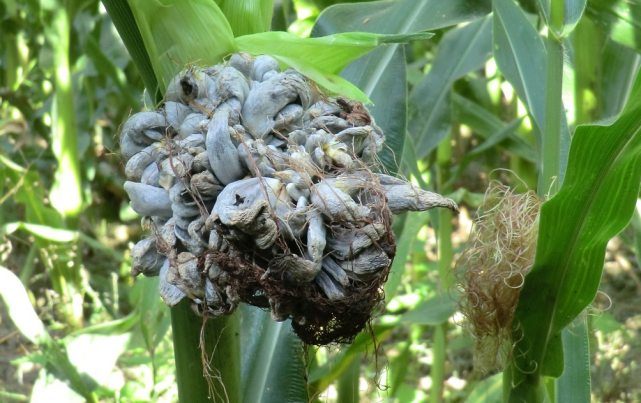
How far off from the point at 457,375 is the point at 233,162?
2463 mm

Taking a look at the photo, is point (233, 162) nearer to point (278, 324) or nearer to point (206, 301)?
point (206, 301)

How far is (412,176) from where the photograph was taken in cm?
174

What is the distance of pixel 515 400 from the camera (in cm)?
98

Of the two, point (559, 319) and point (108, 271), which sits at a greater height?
point (559, 319)

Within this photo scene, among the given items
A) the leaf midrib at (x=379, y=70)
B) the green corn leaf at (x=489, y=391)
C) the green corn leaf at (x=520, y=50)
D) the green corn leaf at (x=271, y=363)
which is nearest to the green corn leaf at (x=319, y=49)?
the leaf midrib at (x=379, y=70)

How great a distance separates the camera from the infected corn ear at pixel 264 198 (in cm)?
54

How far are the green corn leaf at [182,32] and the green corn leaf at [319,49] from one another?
0.09 feet

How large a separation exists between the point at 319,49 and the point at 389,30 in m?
0.58

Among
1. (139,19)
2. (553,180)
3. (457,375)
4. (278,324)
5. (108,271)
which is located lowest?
(457,375)

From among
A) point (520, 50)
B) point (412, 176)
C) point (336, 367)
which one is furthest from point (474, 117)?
point (336, 367)

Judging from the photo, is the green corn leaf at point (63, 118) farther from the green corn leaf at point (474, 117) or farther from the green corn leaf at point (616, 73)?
the green corn leaf at point (616, 73)

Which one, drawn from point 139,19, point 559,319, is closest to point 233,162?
point 139,19

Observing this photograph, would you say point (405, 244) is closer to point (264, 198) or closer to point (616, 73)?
point (616, 73)

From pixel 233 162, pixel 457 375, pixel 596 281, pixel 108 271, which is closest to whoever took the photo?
pixel 233 162
